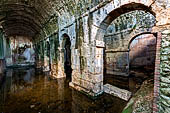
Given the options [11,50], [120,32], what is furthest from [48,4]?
[11,50]

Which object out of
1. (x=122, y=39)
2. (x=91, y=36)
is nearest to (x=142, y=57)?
(x=122, y=39)

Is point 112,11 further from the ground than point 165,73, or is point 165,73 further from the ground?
point 112,11

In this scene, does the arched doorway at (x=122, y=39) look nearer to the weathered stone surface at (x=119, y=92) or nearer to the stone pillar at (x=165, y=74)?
the weathered stone surface at (x=119, y=92)

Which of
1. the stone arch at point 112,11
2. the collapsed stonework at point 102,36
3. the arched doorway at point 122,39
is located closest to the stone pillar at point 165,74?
the collapsed stonework at point 102,36

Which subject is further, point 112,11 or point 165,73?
point 112,11

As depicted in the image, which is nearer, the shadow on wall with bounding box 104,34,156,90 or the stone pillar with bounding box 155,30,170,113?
the stone pillar with bounding box 155,30,170,113

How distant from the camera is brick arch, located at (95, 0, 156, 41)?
2.93 metres

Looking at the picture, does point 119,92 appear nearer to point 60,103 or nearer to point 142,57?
point 60,103

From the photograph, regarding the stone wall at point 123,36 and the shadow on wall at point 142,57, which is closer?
the stone wall at point 123,36

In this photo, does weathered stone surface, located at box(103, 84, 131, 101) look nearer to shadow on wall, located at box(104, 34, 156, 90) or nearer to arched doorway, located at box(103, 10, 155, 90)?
arched doorway, located at box(103, 10, 155, 90)

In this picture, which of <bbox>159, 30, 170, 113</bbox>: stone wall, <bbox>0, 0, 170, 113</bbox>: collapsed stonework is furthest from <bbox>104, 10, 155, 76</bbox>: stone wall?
<bbox>159, 30, 170, 113</bbox>: stone wall

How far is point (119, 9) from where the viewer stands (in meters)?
3.68

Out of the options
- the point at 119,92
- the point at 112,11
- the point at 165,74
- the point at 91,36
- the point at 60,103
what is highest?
the point at 112,11

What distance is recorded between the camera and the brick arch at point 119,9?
2.93 metres
